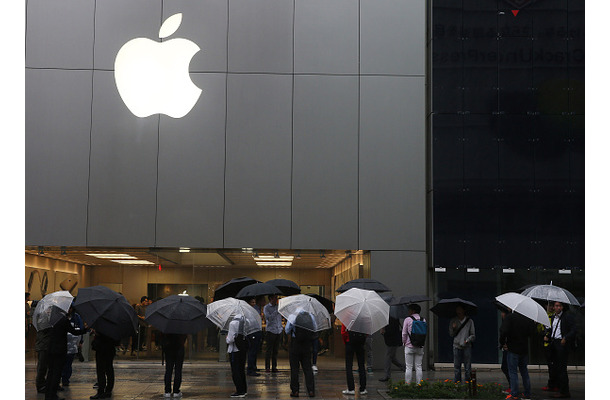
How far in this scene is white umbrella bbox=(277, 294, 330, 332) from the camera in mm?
12766

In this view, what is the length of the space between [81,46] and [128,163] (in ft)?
11.3

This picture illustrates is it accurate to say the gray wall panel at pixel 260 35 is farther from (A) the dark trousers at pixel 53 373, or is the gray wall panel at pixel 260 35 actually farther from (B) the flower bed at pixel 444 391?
(A) the dark trousers at pixel 53 373

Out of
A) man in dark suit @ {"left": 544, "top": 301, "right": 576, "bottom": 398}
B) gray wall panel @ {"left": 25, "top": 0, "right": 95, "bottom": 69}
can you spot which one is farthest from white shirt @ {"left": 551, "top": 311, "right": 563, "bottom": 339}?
gray wall panel @ {"left": 25, "top": 0, "right": 95, "bottom": 69}

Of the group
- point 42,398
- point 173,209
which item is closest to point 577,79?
point 173,209

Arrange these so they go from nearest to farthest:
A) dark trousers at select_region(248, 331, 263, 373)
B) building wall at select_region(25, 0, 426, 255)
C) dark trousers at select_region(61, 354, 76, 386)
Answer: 1. dark trousers at select_region(61, 354, 76, 386)
2. dark trousers at select_region(248, 331, 263, 373)
3. building wall at select_region(25, 0, 426, 255)

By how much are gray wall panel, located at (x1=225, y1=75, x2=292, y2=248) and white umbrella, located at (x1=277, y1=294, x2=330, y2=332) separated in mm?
5932

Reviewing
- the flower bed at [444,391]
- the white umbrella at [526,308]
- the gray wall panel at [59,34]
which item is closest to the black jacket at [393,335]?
the flower bed at [444,391]

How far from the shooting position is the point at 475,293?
751 inches

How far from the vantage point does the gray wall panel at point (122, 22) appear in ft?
62.8

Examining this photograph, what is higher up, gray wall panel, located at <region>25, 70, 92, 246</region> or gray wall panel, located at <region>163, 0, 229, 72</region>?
gray wall panel, located at <region>163, 0, 229, 72</region>

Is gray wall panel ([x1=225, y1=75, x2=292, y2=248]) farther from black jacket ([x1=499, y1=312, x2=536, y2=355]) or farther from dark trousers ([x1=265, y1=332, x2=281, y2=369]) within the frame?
black jacket ([x1=499, y1=312, x2=536, y2=355])

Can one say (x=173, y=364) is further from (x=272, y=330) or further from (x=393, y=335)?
(x=393, y=335)

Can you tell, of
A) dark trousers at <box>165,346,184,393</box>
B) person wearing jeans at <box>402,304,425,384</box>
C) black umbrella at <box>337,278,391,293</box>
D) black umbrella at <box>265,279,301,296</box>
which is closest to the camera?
dark trousers at <box>165,346,184,393</box>

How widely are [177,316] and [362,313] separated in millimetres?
3324
